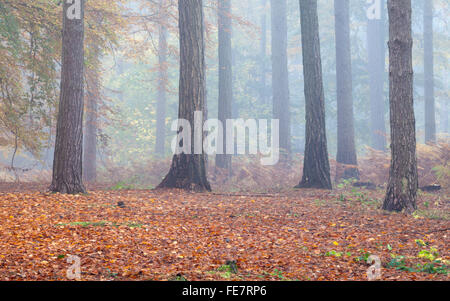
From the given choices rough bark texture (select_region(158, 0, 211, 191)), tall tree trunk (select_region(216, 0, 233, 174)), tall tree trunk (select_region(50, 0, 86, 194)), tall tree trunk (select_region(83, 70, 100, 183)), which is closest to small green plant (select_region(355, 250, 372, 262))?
rough bark texture (select_region(158, 0, 211, 191))

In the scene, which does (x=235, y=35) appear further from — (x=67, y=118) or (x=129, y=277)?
(x=129, y=277)

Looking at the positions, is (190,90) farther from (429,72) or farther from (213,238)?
(429,72)

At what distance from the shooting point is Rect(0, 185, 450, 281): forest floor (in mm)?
5090

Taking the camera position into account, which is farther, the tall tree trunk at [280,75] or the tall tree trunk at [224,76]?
the tall tree trunk at [280,75]

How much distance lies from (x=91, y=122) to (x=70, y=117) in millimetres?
6573

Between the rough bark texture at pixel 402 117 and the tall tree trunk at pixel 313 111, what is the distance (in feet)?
12.3

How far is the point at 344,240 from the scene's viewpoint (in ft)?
22.4

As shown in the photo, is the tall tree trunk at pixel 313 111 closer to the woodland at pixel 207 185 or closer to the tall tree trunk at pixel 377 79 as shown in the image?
the woodland at pixel 207 185

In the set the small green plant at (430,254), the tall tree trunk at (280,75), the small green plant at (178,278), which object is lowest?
the small green plant at (178,278)

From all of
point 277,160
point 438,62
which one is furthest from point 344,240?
point 438,62

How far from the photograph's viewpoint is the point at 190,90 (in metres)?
11.7

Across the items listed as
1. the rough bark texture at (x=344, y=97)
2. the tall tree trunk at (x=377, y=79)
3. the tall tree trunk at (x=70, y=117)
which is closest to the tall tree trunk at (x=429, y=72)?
the tall tree trunk at (x=377, y=79)

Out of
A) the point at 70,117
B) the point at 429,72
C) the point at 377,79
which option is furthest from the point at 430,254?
the point at 377,79

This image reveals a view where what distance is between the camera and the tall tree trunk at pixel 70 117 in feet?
31.5
